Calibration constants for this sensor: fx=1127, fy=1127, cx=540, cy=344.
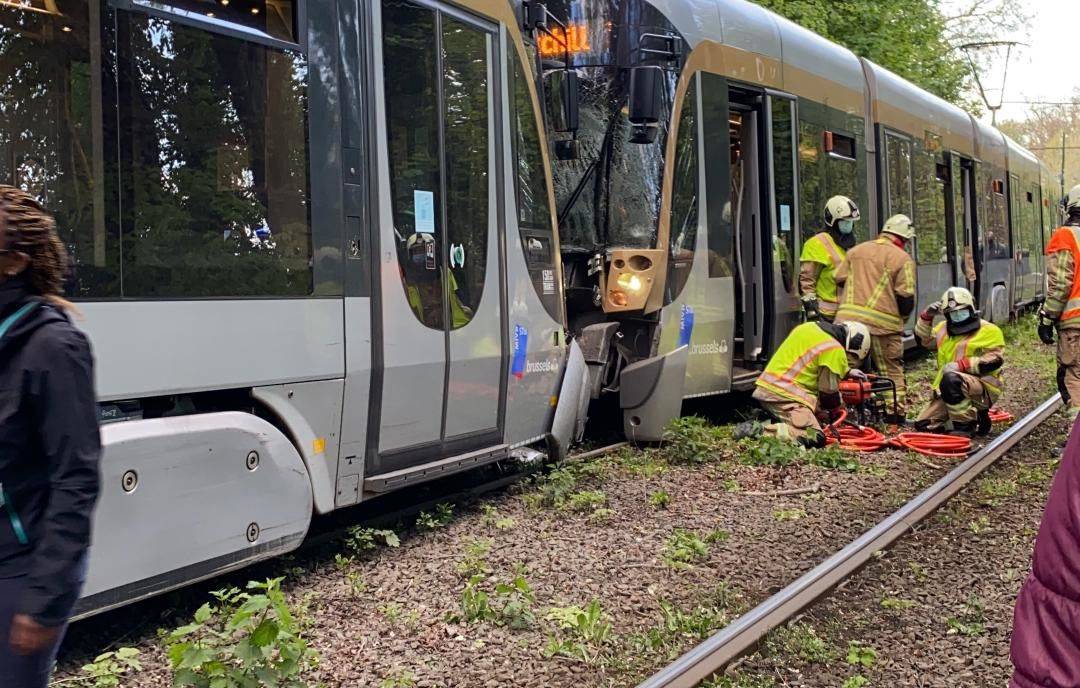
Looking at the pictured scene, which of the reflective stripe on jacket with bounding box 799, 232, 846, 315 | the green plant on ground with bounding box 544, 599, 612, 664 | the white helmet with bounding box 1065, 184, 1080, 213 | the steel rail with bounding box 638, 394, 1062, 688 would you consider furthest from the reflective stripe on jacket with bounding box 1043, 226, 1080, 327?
the green plant on ground with bounding box 544, 599, 612, 664

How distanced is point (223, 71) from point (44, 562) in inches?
112

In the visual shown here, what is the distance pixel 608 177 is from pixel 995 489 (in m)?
3.58

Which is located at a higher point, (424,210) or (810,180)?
(810,180)

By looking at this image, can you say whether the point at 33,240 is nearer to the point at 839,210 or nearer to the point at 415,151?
the point at 415,151

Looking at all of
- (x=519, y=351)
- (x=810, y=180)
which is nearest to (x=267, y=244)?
(x=519, y=351)

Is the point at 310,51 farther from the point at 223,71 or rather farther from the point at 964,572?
the point at 964,572

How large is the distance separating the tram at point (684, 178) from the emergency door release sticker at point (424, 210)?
1.76 meters

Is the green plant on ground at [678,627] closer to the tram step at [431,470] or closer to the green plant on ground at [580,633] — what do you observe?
the green plant on ground at [580,633]

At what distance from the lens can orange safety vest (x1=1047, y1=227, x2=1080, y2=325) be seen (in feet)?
28.3

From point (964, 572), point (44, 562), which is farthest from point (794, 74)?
point (44, 562)

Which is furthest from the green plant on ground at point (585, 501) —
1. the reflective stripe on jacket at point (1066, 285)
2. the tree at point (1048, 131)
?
the tree at point (1048, 131)

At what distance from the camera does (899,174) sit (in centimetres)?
1338

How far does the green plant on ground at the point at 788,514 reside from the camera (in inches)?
266

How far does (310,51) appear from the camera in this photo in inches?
200
